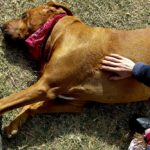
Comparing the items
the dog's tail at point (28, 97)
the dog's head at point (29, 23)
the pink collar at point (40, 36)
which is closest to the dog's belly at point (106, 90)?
the dog's tail at point (28, 97)

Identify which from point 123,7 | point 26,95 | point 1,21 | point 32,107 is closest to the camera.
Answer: point 26,95

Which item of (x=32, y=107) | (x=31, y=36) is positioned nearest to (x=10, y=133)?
(x=32, y=107)

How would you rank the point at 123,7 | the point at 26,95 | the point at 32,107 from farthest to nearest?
the point at 123,7
the point at 32,107
the point at 26,95

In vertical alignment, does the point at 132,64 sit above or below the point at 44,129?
above

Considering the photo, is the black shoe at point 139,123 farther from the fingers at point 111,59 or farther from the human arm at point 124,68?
the fingers at point 111,59

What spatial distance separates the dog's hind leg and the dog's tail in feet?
0.90

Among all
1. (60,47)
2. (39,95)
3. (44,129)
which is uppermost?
(60,47)

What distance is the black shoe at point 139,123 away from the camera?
4996 millimetres

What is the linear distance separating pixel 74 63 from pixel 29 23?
0.70 metres

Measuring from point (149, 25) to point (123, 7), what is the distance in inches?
15.8

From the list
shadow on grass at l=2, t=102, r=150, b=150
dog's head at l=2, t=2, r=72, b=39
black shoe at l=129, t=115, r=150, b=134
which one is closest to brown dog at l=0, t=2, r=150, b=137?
dog's head at l=2, t=2, r=72, b=39

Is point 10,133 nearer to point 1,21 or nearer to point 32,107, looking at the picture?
point 32,107

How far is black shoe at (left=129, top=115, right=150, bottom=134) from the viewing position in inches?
197

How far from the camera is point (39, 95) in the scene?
4426 mm
